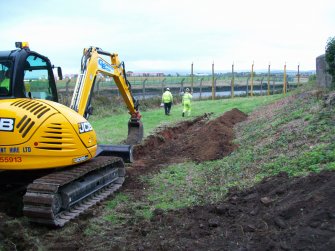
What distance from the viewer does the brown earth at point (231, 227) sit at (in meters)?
4.73

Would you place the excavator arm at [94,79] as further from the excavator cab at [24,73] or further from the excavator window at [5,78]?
the excavator window at [5,78]

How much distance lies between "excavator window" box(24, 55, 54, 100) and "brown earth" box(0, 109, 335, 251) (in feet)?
6.44

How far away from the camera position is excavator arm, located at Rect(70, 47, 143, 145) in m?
8.49

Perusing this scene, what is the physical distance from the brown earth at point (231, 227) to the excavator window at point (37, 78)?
196 centimetres

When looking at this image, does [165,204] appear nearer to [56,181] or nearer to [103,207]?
[103,207]

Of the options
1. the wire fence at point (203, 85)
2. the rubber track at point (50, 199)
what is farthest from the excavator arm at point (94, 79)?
the wire fence at point (203, 85)

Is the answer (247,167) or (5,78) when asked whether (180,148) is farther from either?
(5,78)

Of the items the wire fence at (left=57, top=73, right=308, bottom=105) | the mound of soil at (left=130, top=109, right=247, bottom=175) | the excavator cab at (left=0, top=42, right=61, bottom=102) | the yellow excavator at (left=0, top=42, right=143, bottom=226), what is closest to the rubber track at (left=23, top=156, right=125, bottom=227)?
the yellow excavator at (left=0, top=42, right=143, bottom=226)

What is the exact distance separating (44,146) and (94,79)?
116 inches

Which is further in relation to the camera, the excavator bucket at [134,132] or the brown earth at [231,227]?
the excavator bucket at [134,132]

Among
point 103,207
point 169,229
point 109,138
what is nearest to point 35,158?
point 103,207

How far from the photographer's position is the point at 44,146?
6.36 meters

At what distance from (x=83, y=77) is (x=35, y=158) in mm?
2757

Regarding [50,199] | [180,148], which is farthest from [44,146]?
[180,148]
